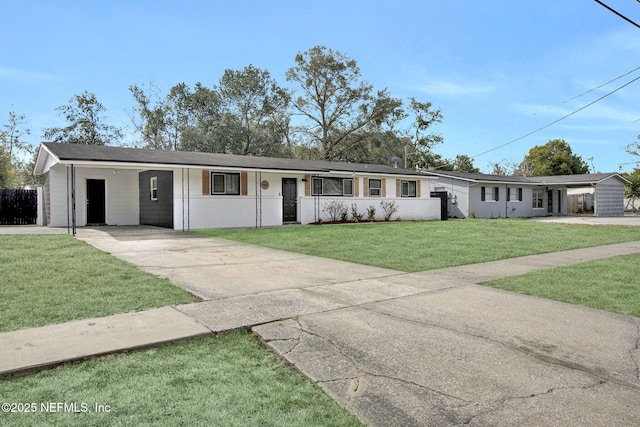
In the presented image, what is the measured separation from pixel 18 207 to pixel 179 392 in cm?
2211

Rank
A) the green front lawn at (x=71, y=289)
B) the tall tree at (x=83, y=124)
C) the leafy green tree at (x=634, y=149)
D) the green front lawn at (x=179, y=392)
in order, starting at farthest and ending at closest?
the leafy green tree at (x=634, y=149) < the tall tree at (x=83, y=124) < the green front lawn at (x=71, y=289) < the green front lawn at (x=179, y=392)

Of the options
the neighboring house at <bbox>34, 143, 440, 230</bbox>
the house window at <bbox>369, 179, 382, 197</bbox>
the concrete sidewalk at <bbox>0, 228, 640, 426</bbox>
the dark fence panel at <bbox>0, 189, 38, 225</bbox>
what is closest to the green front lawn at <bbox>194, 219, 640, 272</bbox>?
the concrete sidewalk at <bbox>0, 228, 640, 426</bbox>

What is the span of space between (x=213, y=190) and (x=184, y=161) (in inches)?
70.2

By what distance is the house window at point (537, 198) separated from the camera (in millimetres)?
32844

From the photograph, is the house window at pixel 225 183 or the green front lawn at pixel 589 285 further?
the house window at pixel 225 183

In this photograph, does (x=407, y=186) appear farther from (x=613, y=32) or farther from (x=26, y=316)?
(x=26, y=316)

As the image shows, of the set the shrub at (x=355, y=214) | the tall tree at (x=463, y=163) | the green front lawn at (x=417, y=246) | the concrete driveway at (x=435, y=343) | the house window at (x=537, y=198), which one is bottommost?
the concrete driveway at (x=435, y=343)

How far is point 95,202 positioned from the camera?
18.1 meters

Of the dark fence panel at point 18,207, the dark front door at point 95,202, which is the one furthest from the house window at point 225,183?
the dark fence panel at point 18,207

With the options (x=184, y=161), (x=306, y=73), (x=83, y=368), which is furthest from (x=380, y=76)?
(x=83, y=368)

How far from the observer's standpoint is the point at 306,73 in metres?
39.2

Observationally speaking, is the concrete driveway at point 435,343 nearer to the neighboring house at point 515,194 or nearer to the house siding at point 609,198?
the neighboring house at point 515,194

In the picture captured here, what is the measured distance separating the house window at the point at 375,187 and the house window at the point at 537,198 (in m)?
16.9

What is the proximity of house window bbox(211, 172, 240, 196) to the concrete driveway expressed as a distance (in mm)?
10625
